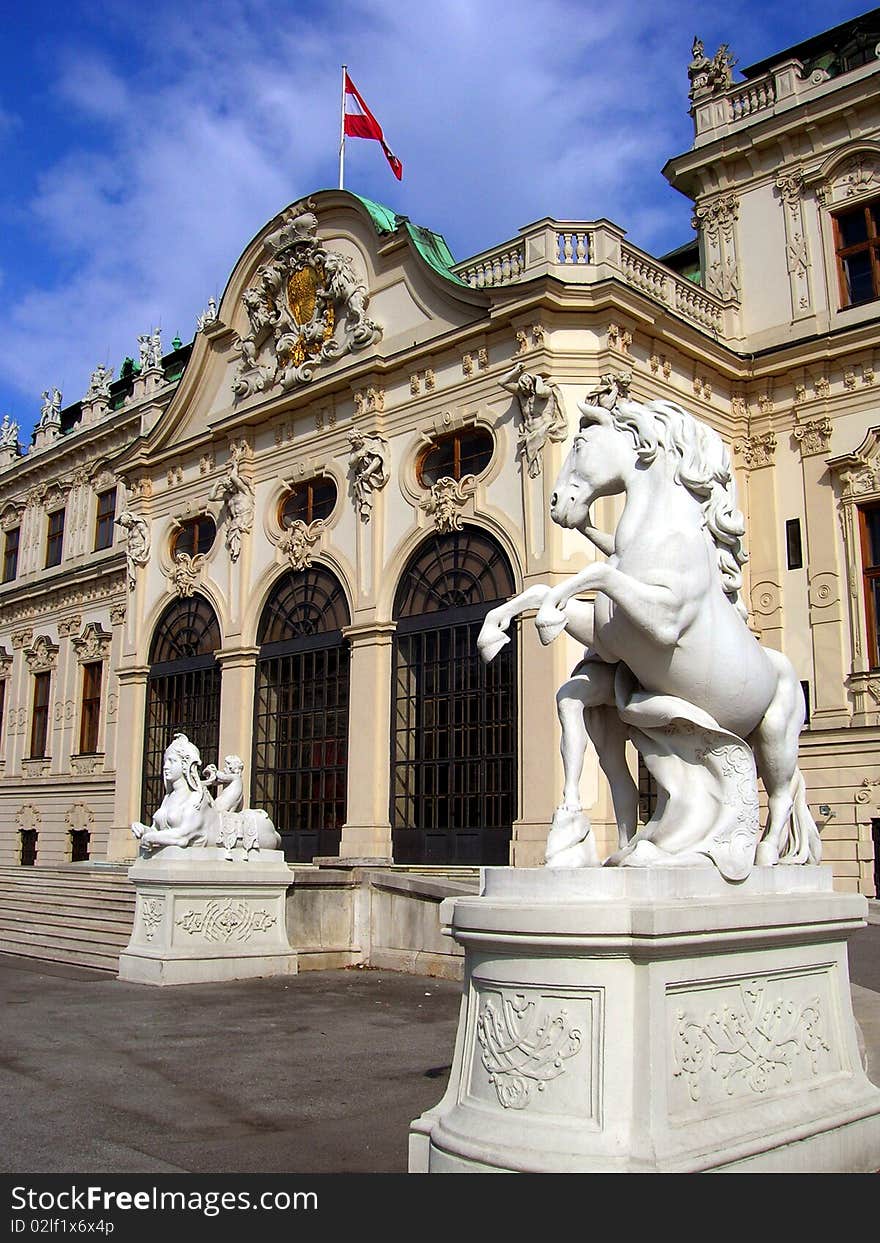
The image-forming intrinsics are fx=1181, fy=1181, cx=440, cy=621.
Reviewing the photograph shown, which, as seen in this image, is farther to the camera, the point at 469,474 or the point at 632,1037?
the point at 469,474

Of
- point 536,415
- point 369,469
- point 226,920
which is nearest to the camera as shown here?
point 226,920

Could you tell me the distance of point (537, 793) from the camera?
17969mm

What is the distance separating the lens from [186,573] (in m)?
26.1

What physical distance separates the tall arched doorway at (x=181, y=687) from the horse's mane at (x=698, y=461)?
802 inches

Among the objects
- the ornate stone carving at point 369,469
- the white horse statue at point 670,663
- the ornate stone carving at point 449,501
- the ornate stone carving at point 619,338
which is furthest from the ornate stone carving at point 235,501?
the white horse statue at point 670,663

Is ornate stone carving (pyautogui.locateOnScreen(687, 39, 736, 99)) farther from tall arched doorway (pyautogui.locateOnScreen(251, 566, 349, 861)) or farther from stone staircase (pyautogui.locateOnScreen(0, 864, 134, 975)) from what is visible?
stone staircase (pyautogui.locateOnScreen(0, 864, 134, 975))

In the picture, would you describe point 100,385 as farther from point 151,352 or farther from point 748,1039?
point 748,1039

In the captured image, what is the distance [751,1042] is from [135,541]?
81.8 feet

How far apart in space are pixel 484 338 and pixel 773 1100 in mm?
17209

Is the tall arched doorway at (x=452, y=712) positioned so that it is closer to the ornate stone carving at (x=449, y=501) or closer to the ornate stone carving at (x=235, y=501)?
the ornate stone carving at (x=449, y=501)

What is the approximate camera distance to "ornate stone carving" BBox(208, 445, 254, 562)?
24.7 metres

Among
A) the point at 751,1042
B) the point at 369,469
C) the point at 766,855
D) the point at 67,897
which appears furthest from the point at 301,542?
the point at 751,1042

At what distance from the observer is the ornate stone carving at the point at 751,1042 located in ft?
13.9

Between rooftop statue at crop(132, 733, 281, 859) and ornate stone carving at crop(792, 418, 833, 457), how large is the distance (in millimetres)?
12251
